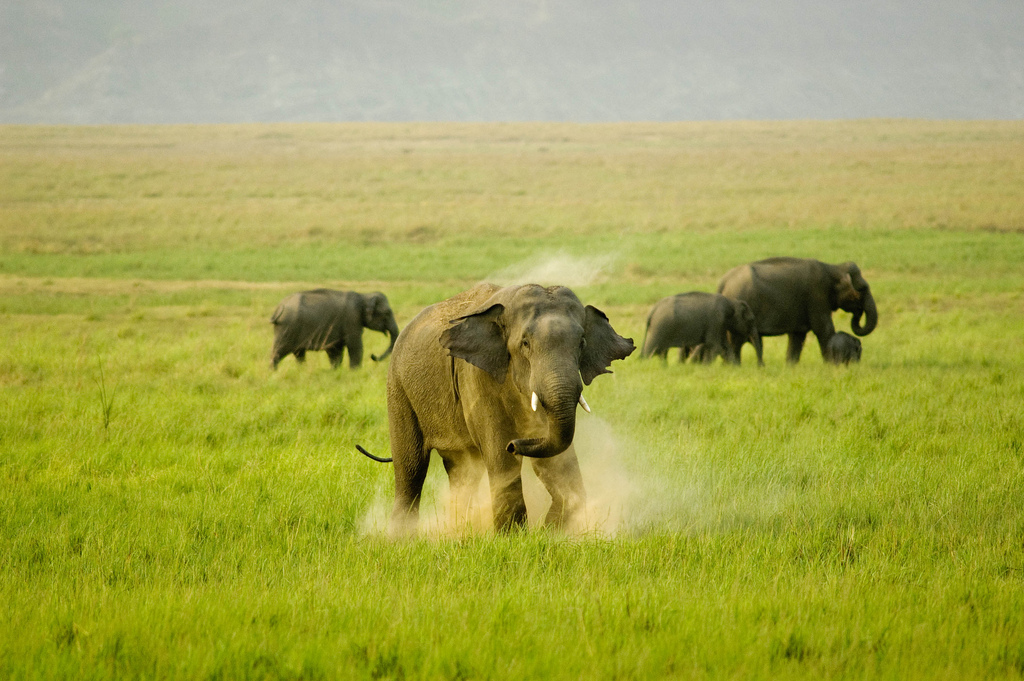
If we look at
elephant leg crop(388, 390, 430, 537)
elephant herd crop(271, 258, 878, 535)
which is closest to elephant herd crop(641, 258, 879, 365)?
elephant herd crop(271, 258, 878, 535)

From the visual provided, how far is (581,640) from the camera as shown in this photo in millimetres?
4746

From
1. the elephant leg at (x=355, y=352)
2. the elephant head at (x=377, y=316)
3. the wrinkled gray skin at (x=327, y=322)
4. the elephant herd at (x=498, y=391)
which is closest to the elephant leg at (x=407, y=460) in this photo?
the elephant herd at (x=498, y=391)

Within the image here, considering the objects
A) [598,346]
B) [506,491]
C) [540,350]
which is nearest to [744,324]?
[598,346]

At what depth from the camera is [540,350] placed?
18.9ft

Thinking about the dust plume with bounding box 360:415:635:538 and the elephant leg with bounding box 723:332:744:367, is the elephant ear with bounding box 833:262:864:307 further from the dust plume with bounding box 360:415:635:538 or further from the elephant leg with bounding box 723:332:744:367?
the dust plume with bounding box 360:415:635:538

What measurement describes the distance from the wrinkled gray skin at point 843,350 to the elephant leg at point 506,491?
35.5 ft

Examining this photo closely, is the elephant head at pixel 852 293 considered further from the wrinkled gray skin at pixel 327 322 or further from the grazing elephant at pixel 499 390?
the grazing elephant at pixel 499 390

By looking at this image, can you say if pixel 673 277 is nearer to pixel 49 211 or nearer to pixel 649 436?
pixel 649 436

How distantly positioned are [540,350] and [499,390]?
72 cm

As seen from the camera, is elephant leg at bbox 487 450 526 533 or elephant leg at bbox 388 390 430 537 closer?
elephant leg at bbox 487 450 526 533

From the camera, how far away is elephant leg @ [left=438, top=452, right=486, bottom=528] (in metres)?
7.02

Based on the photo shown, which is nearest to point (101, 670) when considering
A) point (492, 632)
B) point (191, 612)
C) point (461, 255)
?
point (191, 612)

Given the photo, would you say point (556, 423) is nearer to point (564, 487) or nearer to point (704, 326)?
point (564, 487)

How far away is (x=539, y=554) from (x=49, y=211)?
4481 centimetres
